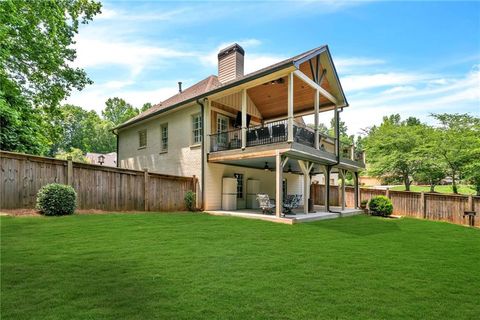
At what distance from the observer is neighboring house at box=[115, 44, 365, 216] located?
35.2 feet

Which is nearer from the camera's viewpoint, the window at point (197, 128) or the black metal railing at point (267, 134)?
the black metal railing at point (267, 134)

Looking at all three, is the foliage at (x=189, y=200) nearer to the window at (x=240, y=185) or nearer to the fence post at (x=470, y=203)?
the window at (x=240, y=185)

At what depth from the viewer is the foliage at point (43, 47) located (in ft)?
37.1

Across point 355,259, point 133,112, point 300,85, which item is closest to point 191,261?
point 355,259

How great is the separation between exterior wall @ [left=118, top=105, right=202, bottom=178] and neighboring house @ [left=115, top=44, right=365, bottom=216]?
5 centimetres

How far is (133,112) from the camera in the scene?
4878 cm

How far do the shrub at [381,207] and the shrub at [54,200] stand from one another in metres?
13.4

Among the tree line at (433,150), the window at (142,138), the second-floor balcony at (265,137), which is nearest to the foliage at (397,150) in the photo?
the tree line at (433,150)

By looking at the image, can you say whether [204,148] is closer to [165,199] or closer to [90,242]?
[165,199]

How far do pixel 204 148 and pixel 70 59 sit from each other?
31.3ft

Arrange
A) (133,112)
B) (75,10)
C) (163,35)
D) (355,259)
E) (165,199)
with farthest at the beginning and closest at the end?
(133,112) < (75,10) < (165,199) < (163,35) < (355,259)

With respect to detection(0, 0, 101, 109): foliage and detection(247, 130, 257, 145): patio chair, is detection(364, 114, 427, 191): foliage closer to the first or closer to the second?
detection(247, 130, 257, 145): patio chair

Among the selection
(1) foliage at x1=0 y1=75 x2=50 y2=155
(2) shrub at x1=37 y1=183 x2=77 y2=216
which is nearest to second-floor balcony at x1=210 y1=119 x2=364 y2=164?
(2) shrub at x1=37 y1=183 x2=77 y2=216

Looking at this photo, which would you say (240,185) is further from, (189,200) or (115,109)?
(115,109)
